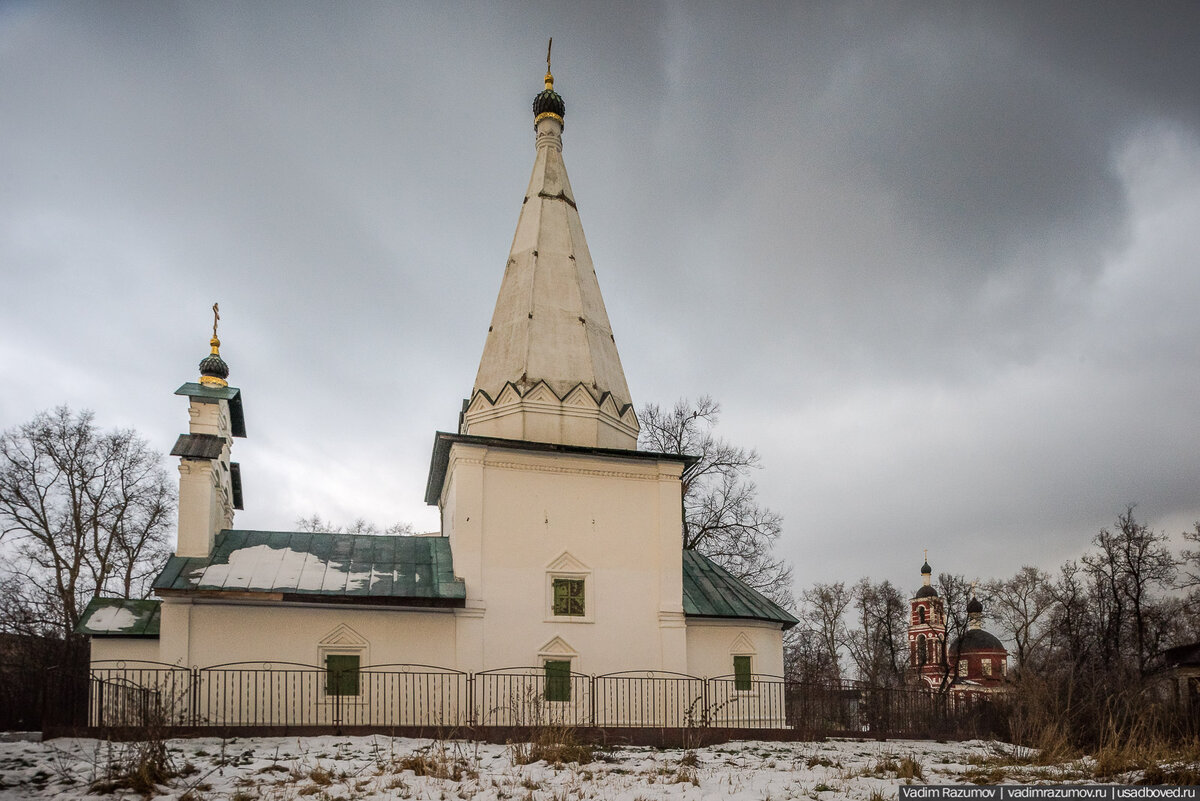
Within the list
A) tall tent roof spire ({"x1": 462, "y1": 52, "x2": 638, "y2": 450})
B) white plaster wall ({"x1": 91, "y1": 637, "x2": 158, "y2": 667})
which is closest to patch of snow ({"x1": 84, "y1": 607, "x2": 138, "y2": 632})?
white plaster wall ({"x1": 91, "y1": 637, "x2": 158, "y2": 667})

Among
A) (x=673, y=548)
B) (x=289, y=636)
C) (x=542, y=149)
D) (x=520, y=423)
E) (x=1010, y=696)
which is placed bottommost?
(x=1010, y=696)

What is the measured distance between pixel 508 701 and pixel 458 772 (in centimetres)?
616

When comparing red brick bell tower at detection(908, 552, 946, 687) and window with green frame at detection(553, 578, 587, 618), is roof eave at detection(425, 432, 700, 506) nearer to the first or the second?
window with green frame at detection(553, 578, 587, 618)

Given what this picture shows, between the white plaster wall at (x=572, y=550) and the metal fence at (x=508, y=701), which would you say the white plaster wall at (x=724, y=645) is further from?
the white plaster wall at (x=572, y=550)

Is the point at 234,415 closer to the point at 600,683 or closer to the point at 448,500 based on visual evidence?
the point at 448,500

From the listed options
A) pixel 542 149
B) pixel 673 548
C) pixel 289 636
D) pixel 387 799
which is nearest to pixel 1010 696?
pixel 673 548

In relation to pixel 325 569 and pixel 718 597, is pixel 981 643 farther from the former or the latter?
pixel 325 569

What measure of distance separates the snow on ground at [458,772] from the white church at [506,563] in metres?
3.75

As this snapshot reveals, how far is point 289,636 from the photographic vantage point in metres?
15.5

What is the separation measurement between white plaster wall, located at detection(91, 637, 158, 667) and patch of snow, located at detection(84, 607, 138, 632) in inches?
7.7

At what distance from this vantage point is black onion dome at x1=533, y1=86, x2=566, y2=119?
21484 millimetres

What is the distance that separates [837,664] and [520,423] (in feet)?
105

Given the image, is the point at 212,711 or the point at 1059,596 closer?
the point at 212,711

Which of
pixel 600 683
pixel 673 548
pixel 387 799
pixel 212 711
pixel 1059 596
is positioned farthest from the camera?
pixel 1059 596
